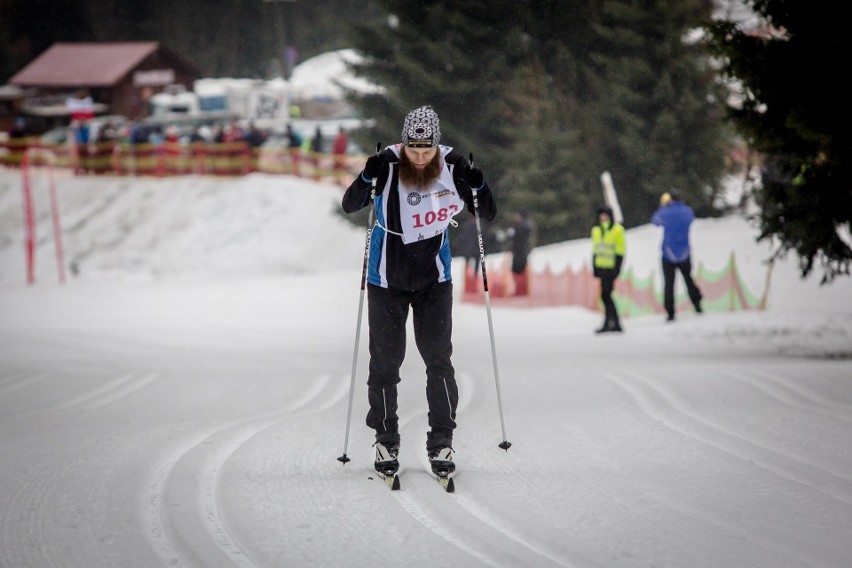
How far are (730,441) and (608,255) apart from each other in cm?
726

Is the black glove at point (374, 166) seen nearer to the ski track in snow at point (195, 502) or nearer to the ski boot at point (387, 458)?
the ski boot at point (387, 458)

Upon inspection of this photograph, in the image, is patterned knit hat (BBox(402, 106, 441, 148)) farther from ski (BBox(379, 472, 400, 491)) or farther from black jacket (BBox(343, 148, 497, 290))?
ski (BBox(379, 472, 400, 491))

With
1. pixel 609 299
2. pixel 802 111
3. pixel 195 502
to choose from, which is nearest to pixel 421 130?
pixel 195 502

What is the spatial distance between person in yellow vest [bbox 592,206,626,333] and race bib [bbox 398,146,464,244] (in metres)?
8.03

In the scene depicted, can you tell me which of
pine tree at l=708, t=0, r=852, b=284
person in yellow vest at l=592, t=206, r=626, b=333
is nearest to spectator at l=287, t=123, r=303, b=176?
person in yellow vest at l=592, t=206, r=626, b=333

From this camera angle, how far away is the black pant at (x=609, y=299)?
42.5ft

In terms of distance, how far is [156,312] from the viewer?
1812 centimetres

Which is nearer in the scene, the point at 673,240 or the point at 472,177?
the point at 472,177

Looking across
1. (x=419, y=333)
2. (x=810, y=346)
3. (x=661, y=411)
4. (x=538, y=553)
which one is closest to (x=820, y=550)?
(x=538, y=553)

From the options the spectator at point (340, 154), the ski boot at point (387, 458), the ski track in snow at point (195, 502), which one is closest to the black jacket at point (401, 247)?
the ski boot at point (387, 458)

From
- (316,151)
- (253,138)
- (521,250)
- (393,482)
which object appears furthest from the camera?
(253,138)

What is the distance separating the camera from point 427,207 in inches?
200

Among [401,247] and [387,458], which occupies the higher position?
[401,247]

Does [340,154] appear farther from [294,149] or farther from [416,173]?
[416,173]
